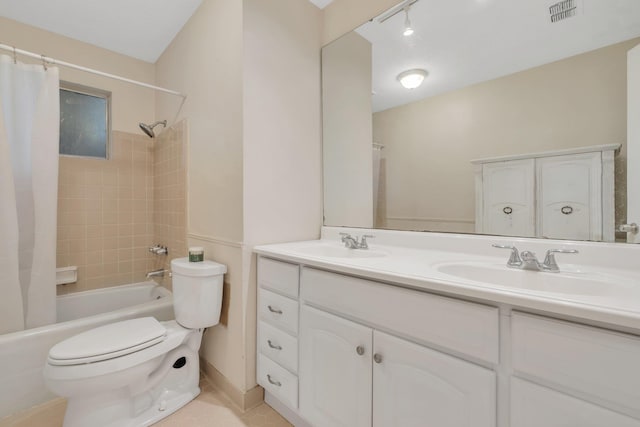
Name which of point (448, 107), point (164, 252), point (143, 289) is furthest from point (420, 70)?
point (143, 289)

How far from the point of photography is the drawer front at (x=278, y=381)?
4.19ft

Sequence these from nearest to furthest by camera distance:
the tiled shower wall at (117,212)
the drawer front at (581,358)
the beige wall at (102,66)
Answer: the drawer front at (581,358) → the beige wall at (102,66) → the tiled shower wall at (117,212)

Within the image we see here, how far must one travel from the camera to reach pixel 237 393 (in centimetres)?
150

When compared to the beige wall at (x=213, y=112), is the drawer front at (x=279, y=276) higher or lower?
lower

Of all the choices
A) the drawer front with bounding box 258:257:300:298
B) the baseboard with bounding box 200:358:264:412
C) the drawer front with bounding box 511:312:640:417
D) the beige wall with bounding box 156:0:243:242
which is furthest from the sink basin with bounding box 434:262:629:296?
the baseboard with bounding box 200:358:264:412

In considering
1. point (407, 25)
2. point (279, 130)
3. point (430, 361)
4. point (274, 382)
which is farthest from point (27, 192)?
point (407, 25)

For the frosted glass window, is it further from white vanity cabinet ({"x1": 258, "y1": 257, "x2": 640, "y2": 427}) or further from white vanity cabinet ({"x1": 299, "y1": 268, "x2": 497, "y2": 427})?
white vanity cabinet ({"x1": 299, "y1": 268, "x2": 497, "y2": 427})

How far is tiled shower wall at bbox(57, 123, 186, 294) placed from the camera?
2116 millimetres

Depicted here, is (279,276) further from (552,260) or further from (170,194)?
(170,194)

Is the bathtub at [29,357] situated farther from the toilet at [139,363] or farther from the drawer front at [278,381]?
the drawer front at [278,381]

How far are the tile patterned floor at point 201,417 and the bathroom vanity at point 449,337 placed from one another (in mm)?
77

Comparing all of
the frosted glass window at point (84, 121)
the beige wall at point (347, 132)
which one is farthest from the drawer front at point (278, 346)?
the frosted glass window at point (84, 121)

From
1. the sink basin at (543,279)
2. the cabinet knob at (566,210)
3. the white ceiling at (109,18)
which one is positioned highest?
the white ceiling at (109,18)

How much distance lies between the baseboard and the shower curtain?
39.0 inches
